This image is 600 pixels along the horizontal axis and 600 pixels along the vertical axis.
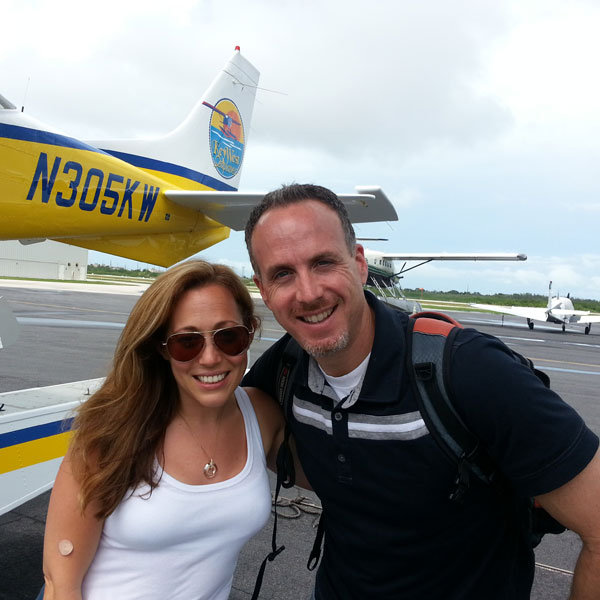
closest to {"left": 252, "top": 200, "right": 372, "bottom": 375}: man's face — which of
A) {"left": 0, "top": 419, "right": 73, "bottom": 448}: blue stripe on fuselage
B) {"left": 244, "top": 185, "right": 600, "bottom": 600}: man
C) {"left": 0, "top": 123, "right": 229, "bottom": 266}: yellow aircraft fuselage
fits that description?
{"left": 244, "top": 185, "right": 600, "bottom": 600}: man

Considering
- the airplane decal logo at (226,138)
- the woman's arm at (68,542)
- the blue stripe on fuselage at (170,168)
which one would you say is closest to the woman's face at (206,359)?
the woman's arm at (68,542)

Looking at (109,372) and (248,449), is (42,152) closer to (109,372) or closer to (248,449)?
(109,372)

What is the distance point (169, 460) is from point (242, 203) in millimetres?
3688

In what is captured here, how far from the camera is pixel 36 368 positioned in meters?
7.39

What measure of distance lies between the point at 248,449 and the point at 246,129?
20.7 feet

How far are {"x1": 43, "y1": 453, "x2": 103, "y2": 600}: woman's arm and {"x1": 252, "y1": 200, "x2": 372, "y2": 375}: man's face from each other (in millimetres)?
715

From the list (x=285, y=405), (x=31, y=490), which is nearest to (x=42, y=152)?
(x=31, y=490)

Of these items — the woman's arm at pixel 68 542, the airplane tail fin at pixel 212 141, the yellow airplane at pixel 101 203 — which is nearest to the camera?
the woman's arm at pixel 68 542

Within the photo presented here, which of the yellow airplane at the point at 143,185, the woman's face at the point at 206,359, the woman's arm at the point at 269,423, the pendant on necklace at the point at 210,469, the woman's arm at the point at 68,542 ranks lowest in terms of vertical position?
the woman's arm at the point at 68,542

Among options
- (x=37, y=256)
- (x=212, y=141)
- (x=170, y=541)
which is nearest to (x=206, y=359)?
(x=170, y=541)

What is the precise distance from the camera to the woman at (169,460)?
127cm

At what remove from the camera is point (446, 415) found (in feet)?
3.82

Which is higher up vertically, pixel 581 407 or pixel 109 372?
pixel 109 372

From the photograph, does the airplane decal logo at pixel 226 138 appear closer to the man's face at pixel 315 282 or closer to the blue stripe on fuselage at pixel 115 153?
the blue stripe on fuselage at pixel 115 153
